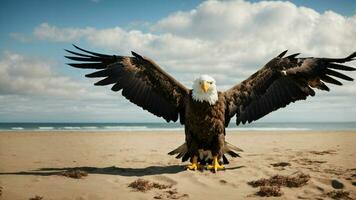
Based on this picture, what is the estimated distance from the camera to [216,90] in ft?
21.9

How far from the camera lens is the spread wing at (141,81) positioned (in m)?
7.04

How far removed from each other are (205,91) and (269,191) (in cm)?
215

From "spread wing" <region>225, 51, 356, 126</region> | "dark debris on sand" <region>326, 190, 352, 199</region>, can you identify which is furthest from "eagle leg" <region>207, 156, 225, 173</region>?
"dark debris on sand" <region>326, 190, 352, 199</region>

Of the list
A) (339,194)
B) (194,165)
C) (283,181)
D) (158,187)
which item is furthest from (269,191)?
(194,165)

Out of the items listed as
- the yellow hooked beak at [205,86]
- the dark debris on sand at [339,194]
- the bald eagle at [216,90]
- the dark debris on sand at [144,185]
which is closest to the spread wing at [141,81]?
the bald eagle at [216,90]

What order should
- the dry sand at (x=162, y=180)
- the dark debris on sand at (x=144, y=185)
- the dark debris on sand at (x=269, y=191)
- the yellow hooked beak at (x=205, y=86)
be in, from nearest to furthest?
the dark debris on sand at (x=269, y=191) → the dry sand at (x=162, y=180) → the dark debris on sand at (x=144, y=185) → the yellow hooked beak at (x=205, y=86)

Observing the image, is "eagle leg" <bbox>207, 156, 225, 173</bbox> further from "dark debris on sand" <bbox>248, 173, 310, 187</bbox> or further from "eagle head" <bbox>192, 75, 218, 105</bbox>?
"eagle head" <bbox>192, 75, 218, 105</bbox>

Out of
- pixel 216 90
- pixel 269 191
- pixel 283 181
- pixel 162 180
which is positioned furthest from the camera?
pixel 216 90

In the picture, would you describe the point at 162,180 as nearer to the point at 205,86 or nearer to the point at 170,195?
the point at 170,195

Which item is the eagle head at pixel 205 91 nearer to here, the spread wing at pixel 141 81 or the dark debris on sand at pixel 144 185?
the spread wing at pixel 141 81

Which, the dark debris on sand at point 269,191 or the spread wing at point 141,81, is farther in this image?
the spread wing at point 141,81

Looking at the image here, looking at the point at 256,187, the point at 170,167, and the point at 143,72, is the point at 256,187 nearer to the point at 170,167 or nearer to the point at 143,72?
the point at 170,167

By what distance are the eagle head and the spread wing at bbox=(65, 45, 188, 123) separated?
52 cm

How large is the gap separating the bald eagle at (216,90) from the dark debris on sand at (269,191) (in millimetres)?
1590
